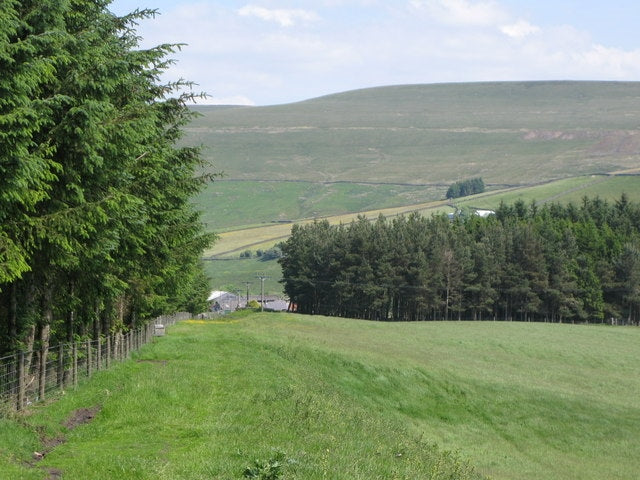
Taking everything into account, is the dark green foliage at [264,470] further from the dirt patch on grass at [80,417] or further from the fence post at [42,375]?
the fence post at [42,375]

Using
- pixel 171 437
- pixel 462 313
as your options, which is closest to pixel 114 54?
pixel 171 437

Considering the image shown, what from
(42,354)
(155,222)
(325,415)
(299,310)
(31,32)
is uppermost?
(31,32)

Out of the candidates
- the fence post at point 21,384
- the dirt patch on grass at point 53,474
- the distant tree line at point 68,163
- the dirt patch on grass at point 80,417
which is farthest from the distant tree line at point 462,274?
the dirt patch on grass at point 53,474

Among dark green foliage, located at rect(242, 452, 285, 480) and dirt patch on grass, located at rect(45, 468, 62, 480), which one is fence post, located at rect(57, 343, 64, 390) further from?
dark green foliage, located at rect(242, 452, 285, 480)

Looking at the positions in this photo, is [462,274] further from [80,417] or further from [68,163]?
[68,163]

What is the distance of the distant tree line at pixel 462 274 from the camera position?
127 metres

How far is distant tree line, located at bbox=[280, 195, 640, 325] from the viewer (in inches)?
4990

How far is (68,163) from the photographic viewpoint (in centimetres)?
2044

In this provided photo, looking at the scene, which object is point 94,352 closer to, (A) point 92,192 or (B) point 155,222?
(B) point 155,222

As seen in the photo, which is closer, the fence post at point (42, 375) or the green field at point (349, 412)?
the green field at point (349, 412)

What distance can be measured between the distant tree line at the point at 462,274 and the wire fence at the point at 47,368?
93300 millimetres

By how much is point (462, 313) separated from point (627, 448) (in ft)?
317

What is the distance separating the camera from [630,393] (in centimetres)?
5278

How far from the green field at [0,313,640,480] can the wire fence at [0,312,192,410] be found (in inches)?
24.6
